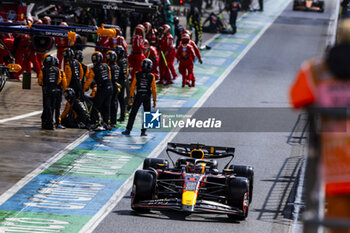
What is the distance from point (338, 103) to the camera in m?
4.76

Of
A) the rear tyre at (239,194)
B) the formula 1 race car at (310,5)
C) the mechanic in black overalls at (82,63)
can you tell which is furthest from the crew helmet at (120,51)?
the formula 1 race car at (310,5)

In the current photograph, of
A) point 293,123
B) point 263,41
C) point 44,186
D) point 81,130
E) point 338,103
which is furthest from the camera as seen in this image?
point 263,41

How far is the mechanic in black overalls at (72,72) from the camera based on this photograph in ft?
73.8

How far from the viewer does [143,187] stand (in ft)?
48.3

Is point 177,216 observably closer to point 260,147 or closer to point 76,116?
point 260,147

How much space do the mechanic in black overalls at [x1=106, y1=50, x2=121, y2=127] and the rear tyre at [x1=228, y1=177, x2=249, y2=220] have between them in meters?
9.17

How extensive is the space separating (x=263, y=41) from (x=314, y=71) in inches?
1580

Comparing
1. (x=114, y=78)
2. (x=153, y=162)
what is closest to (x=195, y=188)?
(x=153, y=162)

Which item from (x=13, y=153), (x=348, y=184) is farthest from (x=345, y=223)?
(x=13, y=153)

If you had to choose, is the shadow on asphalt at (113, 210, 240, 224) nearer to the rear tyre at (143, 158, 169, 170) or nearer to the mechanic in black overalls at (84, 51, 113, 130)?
the rear tyre at (143, 158, 169, 170)

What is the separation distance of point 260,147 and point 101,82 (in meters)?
4.67

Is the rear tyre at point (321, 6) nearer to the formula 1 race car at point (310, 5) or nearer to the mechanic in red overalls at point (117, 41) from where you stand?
the formula 1 race car at point (310, 5)

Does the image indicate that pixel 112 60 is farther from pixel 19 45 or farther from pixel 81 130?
pixel 19 45

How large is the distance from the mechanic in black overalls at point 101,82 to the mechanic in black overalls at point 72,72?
0.23 metres
